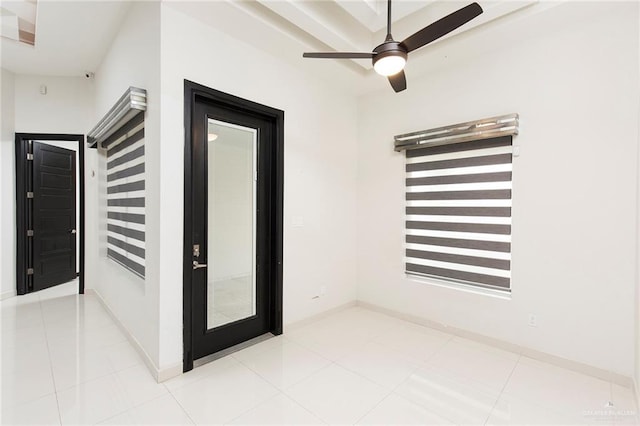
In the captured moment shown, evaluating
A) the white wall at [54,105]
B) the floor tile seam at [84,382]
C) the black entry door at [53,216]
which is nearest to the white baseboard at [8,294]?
the black entry door at [53,216]

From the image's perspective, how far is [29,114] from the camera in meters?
4.77

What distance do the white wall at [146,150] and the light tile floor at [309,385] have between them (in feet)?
1.13

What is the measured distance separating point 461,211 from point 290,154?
6.83 ft

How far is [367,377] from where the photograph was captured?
2.62m

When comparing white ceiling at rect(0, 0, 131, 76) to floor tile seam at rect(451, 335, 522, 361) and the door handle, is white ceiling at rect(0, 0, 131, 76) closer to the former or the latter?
the door handle

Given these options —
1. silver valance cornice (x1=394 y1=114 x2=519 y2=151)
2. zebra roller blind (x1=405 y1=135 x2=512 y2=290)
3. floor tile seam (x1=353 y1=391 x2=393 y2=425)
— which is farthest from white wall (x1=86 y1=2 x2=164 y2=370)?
zebra roller blind (x1=405 y1=135 x2=512 y2=290)

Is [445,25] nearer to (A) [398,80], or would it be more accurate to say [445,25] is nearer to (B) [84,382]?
(A) [398,80]

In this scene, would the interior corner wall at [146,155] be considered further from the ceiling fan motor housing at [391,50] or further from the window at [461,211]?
the window at [461,211]

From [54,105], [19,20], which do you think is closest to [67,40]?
[19,20]

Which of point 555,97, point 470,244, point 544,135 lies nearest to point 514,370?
point 470,244

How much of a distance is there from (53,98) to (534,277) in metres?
7.03

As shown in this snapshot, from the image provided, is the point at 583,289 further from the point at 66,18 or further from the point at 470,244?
the point at 66,18

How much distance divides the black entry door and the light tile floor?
6.90 feet

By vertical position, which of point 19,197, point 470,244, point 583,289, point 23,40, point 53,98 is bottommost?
point 583,289
